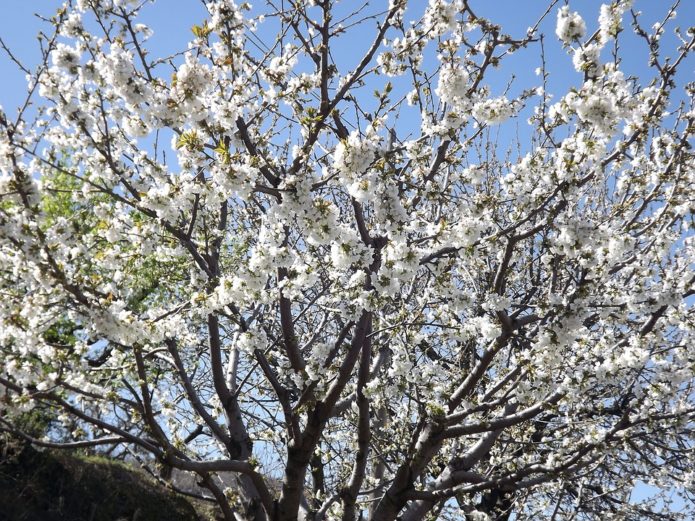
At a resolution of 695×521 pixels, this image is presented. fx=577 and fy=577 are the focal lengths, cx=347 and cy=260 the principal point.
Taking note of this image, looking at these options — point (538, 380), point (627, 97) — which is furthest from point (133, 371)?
point (627, 97)

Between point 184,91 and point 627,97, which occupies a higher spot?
point 627,97

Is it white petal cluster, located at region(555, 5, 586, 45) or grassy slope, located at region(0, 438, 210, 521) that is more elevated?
white petal cluster, located at region(555, 5, 586, 45)

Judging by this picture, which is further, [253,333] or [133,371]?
[253,333]

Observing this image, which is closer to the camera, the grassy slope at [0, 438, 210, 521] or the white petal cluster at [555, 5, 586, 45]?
the white petal cluster at [555, 5, 586, 45]

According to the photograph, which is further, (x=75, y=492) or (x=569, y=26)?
(x=75, y=492)

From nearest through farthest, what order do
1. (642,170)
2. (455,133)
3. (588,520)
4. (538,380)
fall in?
(455,133), (538,380), (642,170), (588,520)

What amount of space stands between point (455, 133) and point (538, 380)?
2.10 m

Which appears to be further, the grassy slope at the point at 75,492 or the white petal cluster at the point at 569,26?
the grassy slope at the point at 75,492

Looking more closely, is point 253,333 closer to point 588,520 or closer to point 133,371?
point 133,371

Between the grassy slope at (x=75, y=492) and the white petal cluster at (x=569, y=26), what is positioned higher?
the white petal cluster at (x=569, y=26)

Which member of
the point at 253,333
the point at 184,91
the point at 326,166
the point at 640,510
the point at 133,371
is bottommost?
the point at 133,371

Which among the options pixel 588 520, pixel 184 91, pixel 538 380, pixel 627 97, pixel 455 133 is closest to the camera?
pixel 184 91

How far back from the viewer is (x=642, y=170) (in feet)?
17.4

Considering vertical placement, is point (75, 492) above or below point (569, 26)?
below
